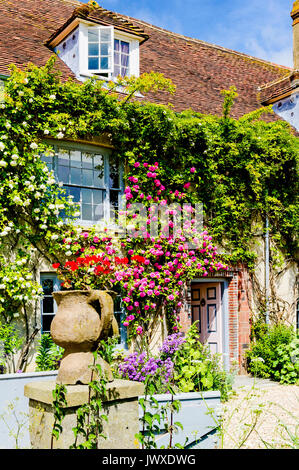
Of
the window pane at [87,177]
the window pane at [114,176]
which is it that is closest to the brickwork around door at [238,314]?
the window pane at [114,176]

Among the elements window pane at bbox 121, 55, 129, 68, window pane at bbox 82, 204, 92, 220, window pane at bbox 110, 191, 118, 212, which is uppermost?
window pane at bbox 121, 55, 129, 68

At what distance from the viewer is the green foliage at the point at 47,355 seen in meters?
7.84

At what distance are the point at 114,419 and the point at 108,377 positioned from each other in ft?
1.15

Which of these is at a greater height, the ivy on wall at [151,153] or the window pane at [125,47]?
the window pane at [125,47]

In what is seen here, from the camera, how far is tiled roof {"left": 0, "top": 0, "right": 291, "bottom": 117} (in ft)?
33.1

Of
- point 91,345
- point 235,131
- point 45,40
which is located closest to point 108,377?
point 91,345

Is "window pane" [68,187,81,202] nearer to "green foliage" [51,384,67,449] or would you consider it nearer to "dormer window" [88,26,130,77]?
"dormer window" [88,26,130,77]

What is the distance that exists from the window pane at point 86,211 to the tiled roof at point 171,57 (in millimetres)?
2793

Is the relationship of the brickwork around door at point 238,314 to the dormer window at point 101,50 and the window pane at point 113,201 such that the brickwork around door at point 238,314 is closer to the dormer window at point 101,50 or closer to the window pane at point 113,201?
the window pane at point 113,201

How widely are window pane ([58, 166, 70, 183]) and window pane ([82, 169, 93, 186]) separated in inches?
12.8

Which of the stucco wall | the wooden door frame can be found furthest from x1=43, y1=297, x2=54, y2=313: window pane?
the stucco wall

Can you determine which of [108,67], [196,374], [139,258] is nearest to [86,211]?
[139,258]
